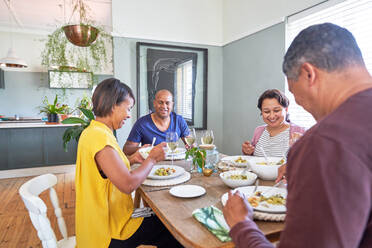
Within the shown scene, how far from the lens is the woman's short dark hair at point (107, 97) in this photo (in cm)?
129

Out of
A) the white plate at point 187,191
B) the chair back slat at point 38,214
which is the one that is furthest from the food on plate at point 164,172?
the chair back slat at point 38,214

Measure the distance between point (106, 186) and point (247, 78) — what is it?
249 cm

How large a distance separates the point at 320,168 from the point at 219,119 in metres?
3.35

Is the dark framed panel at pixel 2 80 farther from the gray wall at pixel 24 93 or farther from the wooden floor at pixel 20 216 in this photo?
the wooden floor at pixel 20 216

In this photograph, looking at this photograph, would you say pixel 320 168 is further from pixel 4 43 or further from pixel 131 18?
pixel 4 43

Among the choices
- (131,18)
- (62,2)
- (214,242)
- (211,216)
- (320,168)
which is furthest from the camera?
(62,2)

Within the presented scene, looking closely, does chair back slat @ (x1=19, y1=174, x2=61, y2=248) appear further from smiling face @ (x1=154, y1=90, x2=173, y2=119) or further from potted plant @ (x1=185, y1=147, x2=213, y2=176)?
smiling face @ (x1=154, y1=90, x2=173, y2=119)

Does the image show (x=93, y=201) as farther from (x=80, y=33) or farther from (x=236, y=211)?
(x=80, y=33)

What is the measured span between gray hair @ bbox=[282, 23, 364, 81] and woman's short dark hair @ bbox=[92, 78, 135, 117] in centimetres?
93

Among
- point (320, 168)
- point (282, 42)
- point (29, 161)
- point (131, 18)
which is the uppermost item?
point (131, 18)

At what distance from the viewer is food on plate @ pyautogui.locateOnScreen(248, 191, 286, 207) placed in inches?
37.7

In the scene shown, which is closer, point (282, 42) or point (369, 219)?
point (369, 219)

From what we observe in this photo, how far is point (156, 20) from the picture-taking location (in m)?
3.35

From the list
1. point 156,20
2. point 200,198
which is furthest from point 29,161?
point 200,198
